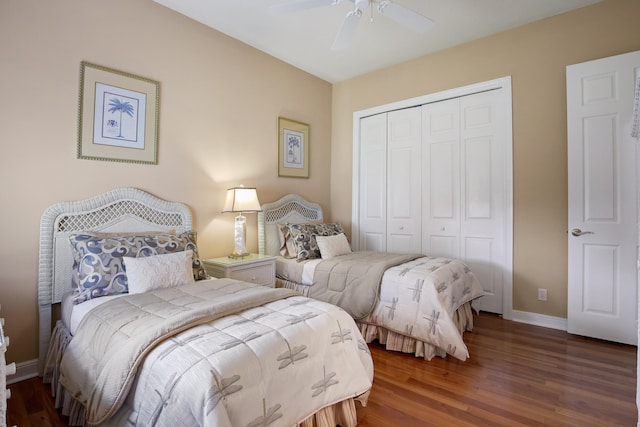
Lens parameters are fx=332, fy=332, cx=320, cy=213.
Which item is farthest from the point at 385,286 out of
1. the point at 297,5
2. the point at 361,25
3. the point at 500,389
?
the point at 361,25

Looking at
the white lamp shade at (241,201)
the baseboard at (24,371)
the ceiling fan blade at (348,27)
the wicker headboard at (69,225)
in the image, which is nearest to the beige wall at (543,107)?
the ceiling fan blade at (348,27)

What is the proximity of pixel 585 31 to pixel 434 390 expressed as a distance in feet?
10.8

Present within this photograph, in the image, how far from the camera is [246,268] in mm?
2959

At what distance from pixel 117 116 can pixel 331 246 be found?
7.18 ft

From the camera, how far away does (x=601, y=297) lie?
278 cm

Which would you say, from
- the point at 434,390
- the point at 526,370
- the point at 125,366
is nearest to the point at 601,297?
the point at 526,370

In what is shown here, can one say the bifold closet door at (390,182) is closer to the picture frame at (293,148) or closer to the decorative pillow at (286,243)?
the picture frame at (293,148)

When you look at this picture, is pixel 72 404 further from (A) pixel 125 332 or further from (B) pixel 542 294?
(B) pixel 542 294

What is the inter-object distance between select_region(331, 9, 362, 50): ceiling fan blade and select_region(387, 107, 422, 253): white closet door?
64.1 inches

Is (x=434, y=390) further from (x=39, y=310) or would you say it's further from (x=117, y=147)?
(x=117, y=147)

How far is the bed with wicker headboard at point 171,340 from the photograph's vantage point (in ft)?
4.01

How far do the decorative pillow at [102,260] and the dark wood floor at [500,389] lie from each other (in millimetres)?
676

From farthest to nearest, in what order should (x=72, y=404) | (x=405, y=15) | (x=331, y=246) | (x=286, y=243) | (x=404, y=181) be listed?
(x=404, y=181) < (x=286, y=243) < (x=331, y=246) < (x=405, y=15) < (x=72, y=404)

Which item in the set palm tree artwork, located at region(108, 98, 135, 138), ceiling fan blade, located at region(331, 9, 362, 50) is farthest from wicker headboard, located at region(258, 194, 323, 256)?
ceiling fan blade, located at region(331, 9, 362, 50)
